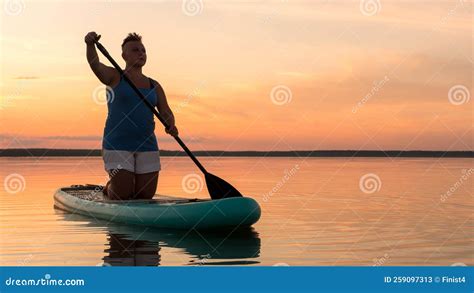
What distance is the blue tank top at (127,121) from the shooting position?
840 cm

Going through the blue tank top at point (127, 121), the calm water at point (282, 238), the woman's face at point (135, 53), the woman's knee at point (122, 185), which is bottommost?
the calm water at point (282, 238)

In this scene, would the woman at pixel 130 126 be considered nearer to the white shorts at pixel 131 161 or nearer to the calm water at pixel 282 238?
the white shorts at pixel 131 161

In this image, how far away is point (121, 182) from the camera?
8672 mm

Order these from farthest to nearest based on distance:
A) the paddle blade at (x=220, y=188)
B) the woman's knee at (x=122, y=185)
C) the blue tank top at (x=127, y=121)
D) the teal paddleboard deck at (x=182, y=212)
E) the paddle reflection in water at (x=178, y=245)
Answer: the woman's knee at (x=122, y=185), the blue tank top at (x=127, y=121), the paddle blade at (x=220, y=188), the teal paddleboard deck at (x=182, y=212), the paddle reflection in water at (x=178, y=245)

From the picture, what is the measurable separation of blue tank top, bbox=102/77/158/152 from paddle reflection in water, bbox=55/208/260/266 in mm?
983

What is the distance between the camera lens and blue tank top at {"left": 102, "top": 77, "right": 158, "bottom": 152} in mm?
8398

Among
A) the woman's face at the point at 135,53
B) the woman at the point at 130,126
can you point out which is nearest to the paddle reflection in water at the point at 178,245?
the woman at the point at 130,126

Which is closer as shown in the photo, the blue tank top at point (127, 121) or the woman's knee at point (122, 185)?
the blue tank top at point (127, 121)

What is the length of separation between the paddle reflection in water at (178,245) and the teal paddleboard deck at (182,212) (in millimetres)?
83

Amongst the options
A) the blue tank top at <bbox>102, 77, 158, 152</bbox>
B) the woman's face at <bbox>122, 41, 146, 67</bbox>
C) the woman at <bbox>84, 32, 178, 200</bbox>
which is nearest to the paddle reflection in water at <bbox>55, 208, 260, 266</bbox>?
the woman at <bbox>84, 32, 178, 200</bbox>

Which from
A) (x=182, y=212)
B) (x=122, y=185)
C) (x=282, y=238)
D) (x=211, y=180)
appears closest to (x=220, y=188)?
(x=211, y=180)

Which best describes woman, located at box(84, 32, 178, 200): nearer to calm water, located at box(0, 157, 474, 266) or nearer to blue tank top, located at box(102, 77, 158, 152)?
blue tank top, located at box(102, 77, 158, 152)
